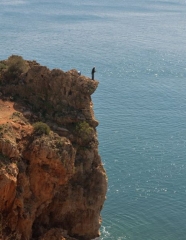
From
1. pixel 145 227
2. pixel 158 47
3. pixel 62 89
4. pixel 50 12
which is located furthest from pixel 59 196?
pixel 50 12

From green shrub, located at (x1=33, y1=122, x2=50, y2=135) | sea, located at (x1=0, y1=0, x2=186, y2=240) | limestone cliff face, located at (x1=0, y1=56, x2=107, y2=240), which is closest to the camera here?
limestone cliff face, located at (x1=0, y1=56, x2=107, y2=240)

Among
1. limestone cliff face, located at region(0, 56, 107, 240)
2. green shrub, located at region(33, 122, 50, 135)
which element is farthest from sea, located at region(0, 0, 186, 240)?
green shrub, located at region(33, 122, 50, 135)

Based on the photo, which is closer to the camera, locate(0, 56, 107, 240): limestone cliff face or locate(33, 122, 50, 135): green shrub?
locate(0, 56, 107, 240): limestone cliff face

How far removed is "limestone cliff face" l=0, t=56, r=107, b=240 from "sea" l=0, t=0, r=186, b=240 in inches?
377

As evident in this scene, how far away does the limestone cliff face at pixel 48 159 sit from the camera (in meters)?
21.3

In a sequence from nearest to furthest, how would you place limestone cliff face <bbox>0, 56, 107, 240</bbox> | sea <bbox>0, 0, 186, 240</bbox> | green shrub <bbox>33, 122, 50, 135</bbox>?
limestone cliff face <bbox>0, 56, 107, 240</bbox>, green shrub <bbox>33, 122, 50, 135</bbox>, sea <bbox>0, 0, 186, 240</bbox>

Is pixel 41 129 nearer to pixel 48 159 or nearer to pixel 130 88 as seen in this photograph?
pixel 48 159

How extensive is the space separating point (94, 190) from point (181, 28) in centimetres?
8378

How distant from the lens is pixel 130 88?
2532 inches

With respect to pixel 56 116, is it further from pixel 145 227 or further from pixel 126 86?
pixel 126 86

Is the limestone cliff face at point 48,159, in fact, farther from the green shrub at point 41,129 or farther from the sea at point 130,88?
the sea at point 130,88

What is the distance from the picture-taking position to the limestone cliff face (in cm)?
2131

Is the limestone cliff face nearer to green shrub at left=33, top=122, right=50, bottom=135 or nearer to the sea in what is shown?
green shrub at left=33, top=122, right=50, bottom=135

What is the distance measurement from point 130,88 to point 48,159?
43.2m
